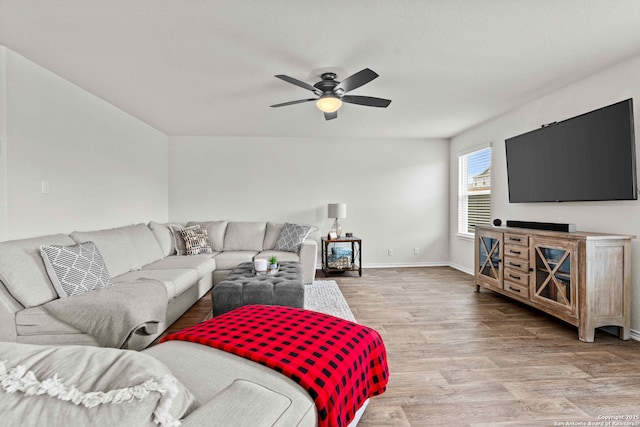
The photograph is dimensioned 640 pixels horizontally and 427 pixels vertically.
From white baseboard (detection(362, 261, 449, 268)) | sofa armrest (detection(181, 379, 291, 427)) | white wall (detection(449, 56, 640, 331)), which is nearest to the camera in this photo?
sofa armrest (detection(181, 379, 291, 427))

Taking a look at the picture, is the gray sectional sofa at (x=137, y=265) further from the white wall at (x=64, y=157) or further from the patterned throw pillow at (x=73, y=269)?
the white wall at (x=64, y=157)

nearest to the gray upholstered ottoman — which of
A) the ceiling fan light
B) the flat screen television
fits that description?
the ceiling fan light

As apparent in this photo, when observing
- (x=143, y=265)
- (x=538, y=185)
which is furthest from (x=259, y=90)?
(x=538, y=185)

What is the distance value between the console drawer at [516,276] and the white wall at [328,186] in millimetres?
2302

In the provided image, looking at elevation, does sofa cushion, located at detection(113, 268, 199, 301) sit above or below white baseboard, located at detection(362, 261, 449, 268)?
above

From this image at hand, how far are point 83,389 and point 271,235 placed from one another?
15.0 ft

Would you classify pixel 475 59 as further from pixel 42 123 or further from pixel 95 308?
pixel 42 123

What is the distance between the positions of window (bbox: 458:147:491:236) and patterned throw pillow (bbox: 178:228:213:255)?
4.18 metres

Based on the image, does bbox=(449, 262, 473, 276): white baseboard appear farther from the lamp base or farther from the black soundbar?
the lamp base

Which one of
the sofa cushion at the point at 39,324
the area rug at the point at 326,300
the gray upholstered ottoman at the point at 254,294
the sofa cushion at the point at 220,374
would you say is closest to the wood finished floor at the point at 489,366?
the area rug at the point at 326,300

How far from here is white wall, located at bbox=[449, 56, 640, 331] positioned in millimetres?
2777

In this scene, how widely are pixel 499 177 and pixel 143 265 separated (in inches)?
187

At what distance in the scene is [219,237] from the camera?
510 centimetres

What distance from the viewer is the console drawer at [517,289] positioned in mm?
3375
